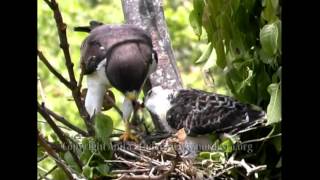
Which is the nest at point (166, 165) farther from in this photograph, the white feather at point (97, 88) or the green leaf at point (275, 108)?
the white feather at point (97, 88)

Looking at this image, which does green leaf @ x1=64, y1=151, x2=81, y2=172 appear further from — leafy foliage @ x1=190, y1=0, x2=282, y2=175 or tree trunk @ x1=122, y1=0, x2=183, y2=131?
tree trunk @ x1=122, y1=0, x2=183, y2=131

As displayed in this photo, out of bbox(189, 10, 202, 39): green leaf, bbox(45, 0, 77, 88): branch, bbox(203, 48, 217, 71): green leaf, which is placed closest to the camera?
bbox(45, 0, 77, 88): branch

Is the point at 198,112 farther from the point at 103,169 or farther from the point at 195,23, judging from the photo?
the point at 103,169

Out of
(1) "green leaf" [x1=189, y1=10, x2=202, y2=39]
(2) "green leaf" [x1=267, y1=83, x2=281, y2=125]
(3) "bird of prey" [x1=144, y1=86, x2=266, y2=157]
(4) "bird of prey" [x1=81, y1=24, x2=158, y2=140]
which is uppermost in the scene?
(1) "green leaf" [x1=189, y1=10, x2=202, y2=39]

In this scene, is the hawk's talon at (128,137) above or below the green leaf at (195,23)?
below

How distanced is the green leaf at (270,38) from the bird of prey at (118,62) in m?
0.59

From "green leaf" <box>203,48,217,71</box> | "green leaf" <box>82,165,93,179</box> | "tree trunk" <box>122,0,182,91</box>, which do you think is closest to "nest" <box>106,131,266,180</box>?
"green leaf" <box>82,165,93,179</box>

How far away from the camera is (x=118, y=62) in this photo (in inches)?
93.5

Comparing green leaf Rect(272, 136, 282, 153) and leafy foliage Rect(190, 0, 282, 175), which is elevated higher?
leafy foliage Rect(190, 0, 282, 175)

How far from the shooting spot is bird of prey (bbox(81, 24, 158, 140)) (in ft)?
7.73

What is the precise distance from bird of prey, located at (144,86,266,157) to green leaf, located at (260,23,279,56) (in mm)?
429

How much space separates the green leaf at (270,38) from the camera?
1.86 m

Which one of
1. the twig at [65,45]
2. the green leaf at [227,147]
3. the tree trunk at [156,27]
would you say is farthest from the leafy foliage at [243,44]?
the twig at [65,45]
